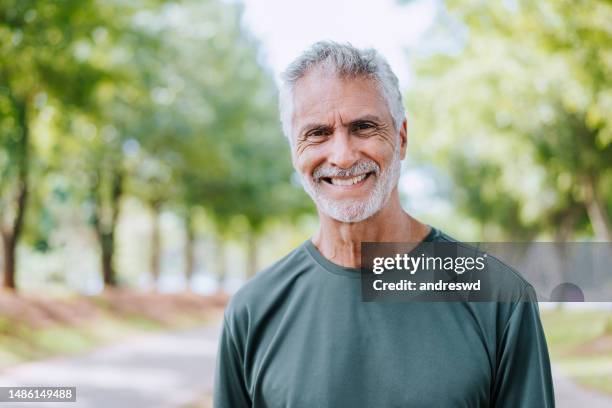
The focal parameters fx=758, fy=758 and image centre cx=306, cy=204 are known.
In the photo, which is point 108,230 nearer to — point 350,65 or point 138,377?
point 138,377

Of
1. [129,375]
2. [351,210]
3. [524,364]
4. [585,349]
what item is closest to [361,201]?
[351,210]

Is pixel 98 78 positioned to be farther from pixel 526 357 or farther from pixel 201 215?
pixel 201 215

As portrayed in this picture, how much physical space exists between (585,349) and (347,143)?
14.0m

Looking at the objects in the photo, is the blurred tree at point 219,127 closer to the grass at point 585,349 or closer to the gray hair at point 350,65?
the grass at point 585,349

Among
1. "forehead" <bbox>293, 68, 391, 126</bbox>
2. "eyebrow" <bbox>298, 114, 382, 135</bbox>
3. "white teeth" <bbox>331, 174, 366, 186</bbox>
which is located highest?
"forehead" <bbox>293, 68, 391, 126</bbox>

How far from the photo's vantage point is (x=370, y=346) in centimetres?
217

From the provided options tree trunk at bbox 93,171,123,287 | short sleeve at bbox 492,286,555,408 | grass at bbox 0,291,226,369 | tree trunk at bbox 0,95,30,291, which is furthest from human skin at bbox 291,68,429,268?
tree trunk at bbox 93,171,123,287

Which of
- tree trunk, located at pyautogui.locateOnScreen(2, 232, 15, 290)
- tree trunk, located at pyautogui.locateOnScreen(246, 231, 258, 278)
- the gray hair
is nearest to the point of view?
the gray hair

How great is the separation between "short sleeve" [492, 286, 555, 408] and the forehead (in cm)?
70

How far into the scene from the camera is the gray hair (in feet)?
7.27

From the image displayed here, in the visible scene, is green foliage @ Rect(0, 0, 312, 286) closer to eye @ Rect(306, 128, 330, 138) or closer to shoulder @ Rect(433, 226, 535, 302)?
eye @ Rect(306, 128, 330, 138)

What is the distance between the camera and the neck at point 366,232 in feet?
7.58

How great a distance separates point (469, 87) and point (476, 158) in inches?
463

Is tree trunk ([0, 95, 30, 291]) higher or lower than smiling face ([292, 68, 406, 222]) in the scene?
higher
